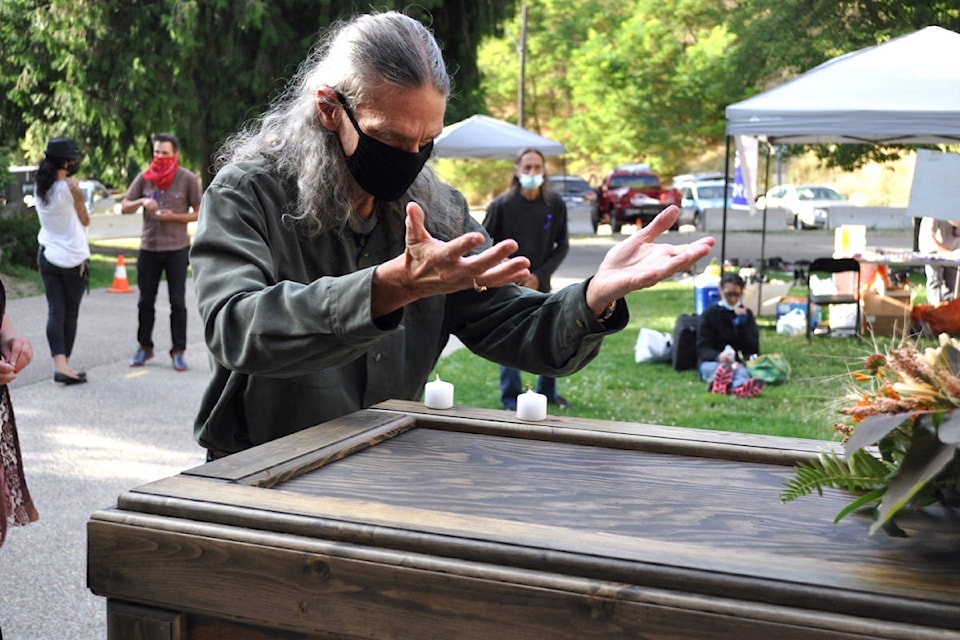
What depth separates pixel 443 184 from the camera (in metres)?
2.64

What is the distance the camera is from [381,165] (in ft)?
7.45

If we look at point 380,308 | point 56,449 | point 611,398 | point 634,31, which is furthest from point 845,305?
point 634,31

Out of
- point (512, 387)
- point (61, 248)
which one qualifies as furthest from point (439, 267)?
point (61, 248)

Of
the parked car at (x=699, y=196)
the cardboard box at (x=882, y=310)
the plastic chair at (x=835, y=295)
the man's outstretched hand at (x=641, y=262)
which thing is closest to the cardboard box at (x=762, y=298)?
the plastic chair at (x=835, y=295)

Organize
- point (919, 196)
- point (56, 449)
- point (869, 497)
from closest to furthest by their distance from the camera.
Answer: point (869, 497), point (56, 449), point (919, 196)

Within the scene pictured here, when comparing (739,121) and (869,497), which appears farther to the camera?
(739,121)

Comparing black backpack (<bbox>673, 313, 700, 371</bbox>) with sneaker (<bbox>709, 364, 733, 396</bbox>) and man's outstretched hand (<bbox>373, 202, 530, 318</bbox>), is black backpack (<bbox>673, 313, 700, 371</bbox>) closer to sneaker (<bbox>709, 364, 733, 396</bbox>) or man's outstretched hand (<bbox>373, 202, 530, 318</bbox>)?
sneaker (<bbox>709, 364, 733, 396</bbox>)

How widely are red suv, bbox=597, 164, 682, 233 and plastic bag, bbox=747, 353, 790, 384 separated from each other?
2020 centimetres

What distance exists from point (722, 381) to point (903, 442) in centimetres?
719

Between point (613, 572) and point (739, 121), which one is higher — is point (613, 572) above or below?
below

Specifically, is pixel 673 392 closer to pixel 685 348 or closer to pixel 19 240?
pixel 685 348

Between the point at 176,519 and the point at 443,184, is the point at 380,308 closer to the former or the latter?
the point at 176,519

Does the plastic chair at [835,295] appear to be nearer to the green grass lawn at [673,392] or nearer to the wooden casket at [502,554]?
the green grass lawn at [673,392]

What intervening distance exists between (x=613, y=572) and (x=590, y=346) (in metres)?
0.93
